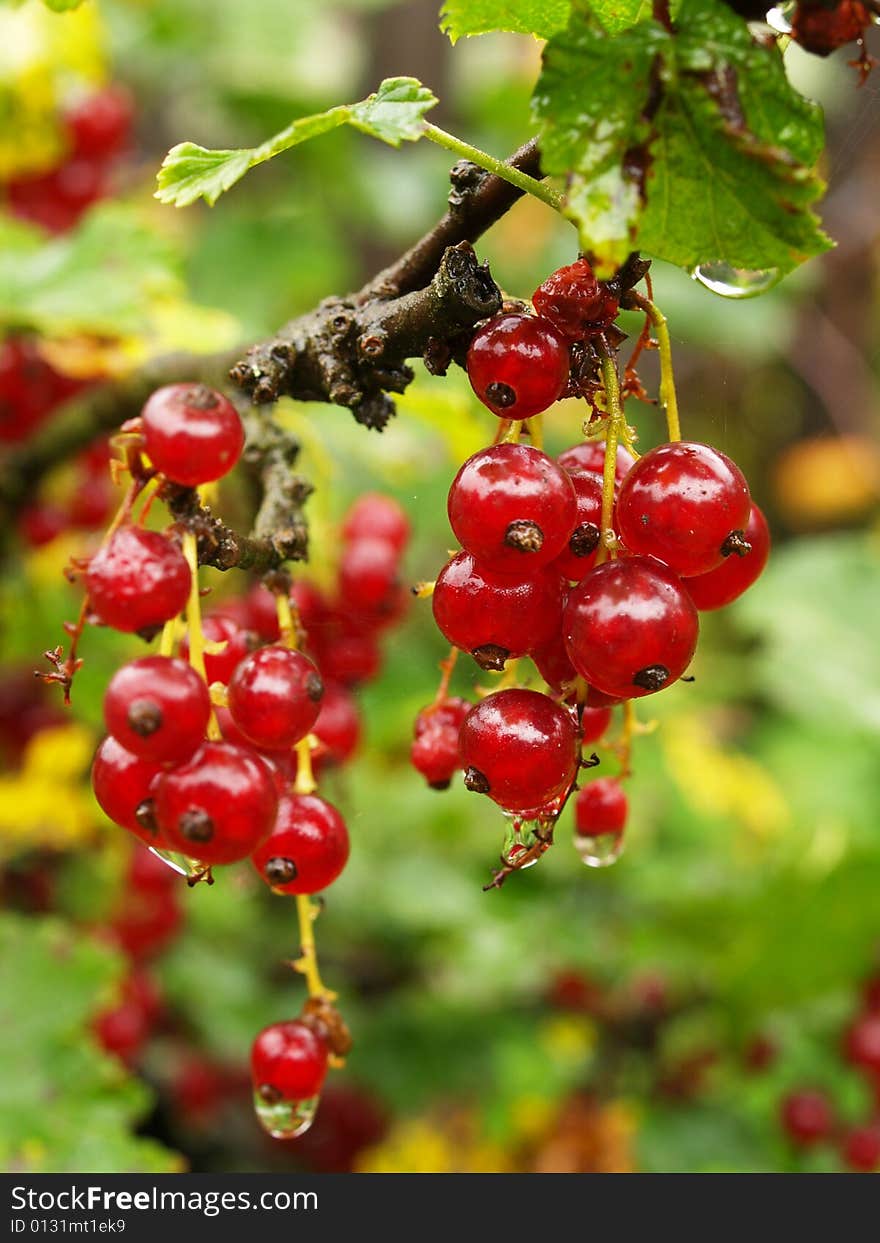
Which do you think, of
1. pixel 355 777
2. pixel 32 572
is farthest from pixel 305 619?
pixel 355 777

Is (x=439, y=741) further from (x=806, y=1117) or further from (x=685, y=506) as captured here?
(x=806, y=1117)

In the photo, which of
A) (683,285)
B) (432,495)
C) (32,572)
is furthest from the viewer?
(683,285)

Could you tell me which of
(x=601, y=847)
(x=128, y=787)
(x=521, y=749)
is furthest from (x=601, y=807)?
Result: (x=128, y=787)

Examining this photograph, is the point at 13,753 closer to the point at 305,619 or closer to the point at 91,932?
the point at 91,932

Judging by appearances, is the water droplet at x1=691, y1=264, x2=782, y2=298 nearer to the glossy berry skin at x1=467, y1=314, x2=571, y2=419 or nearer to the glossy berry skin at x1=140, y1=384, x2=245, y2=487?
the glossy berry skin at x1=467, y1=314, x2=571, y2=419

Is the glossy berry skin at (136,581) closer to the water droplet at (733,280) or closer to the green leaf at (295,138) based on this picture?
the green leaf at (295,138)
